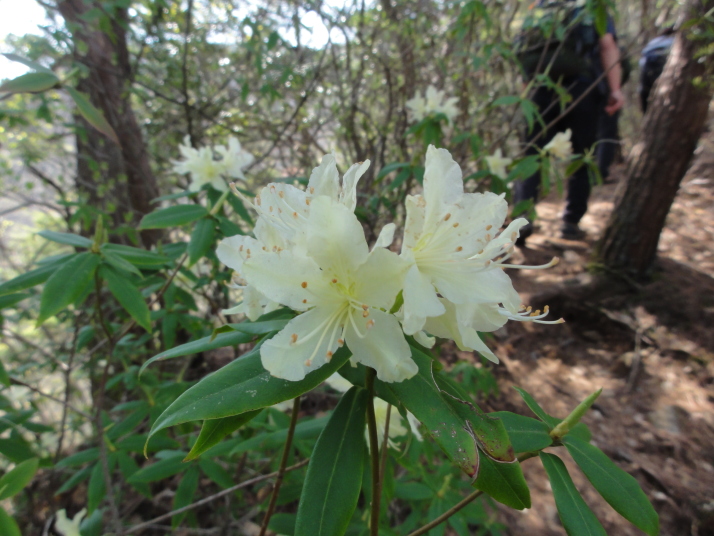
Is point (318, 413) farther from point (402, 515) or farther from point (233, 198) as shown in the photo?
point (233, 198)

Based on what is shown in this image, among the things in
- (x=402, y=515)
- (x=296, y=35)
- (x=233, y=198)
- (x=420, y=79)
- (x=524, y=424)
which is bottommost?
(x=402, y=515)

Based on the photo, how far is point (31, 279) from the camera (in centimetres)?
114

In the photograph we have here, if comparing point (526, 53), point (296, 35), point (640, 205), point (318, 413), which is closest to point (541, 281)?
point (640, 205)

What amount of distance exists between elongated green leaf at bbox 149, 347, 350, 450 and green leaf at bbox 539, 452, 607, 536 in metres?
0.46

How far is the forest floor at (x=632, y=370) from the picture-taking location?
2332 millimetres

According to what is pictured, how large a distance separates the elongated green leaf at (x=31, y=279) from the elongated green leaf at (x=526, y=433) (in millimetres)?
1230

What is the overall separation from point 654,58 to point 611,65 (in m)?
1.98

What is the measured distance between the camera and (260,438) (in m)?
1.46

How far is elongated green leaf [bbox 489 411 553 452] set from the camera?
2.56ft

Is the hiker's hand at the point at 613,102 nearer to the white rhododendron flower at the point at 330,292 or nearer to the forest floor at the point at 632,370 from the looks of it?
the forest floor at the point at 632,370

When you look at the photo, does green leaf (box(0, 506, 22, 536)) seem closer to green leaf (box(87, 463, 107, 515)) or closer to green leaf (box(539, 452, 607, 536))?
green leaf (box(87, 463, 107, 515))

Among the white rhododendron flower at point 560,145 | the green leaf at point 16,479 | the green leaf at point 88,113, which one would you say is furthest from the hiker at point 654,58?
the green leaf at point 16,479

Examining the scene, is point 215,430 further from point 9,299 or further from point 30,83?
point 30,83

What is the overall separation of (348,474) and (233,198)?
1.30m
